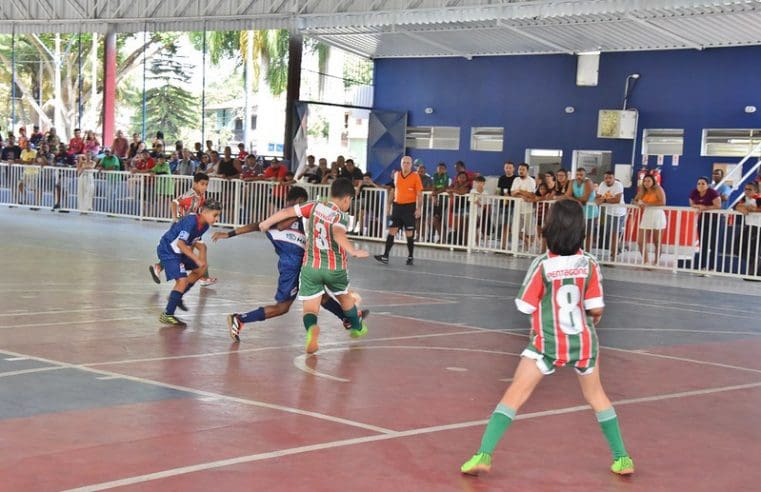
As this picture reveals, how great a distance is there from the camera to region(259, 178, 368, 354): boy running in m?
9.05

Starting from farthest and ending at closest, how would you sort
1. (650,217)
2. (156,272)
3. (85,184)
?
(85,184) < (650,217) < (156,272)

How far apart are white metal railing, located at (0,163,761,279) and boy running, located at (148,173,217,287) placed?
6314 millimetres

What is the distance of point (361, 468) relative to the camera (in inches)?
225

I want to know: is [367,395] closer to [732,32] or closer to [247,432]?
[247,432]

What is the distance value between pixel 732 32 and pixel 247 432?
20.5 metres

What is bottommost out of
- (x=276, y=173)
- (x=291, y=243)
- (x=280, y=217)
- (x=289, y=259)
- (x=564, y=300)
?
(x=289, y=259)

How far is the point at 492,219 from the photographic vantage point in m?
21.2

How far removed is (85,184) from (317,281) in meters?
19.9

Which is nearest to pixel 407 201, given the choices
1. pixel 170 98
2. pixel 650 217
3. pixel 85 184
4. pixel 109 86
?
pixel 650 217

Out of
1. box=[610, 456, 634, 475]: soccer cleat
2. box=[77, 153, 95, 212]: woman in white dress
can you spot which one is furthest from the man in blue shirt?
box=[610, 456, 634, 475]: soccer cleat

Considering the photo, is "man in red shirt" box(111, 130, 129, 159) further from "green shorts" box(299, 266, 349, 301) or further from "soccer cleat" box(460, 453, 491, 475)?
"soccer cleat" box(460, 453, 491, 475)

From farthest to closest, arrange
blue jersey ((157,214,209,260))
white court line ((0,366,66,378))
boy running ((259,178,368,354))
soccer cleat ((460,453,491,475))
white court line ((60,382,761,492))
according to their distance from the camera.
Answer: blue jersey ((157,214,209,260)) < boy running ((259,178,368,354)) < white court line ((0,366,66,378)) < soccer cleat ((460,453,491,475)) < white court line ((60,382,761,492))

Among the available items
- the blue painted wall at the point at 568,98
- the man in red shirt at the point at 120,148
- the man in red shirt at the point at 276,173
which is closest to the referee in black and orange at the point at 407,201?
the man in red shirt at the point at 276,173

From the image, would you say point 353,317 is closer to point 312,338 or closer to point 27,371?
point 312,338
